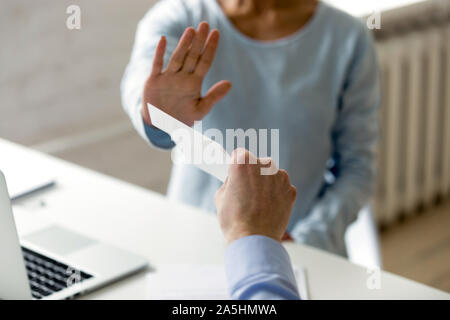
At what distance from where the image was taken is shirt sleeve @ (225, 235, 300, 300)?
0.52 meters

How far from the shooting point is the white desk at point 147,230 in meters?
0.79

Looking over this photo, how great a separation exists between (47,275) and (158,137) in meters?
0.25

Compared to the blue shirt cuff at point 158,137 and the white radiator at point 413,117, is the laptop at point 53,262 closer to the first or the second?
the blue shirt cuff at point 158,137

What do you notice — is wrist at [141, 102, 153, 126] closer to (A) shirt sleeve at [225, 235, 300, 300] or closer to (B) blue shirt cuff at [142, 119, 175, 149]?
(B) blue shirt cuff at [142, 119, 175, 149]

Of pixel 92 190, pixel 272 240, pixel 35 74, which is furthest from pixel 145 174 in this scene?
pixel 272 240

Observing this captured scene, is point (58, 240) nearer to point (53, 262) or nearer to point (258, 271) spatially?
point (53, 262)

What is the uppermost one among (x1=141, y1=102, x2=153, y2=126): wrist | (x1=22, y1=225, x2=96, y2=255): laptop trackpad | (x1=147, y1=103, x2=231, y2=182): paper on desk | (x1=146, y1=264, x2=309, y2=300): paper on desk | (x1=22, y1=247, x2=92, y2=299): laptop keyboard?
(x1=141, y1=102, x2=153, y2=126): wrist

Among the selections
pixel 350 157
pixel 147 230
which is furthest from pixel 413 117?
pixel 147 230

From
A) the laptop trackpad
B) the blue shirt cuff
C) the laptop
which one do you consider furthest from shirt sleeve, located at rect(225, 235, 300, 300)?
the laptop trackpad

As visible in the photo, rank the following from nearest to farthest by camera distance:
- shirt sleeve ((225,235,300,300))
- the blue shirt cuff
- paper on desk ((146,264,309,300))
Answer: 1. shirt sleeve ((225,235,300,300))
2. the blue shirt cuff
3. paper on desk ((146,264,309,300))

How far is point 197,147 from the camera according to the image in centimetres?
59

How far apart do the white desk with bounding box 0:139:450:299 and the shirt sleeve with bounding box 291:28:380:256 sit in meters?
0.10

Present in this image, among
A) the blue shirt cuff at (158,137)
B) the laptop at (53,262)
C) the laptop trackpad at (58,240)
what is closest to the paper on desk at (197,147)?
the blue shirt cuff at (158,137)

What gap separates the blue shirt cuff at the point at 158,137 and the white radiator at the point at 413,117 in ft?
4.35
